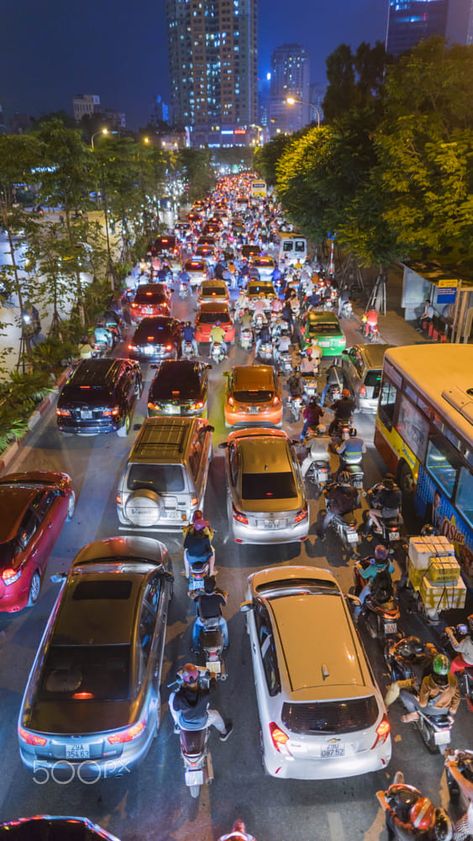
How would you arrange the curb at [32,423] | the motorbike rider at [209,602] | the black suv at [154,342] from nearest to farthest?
the motorbike rider at [209,602] < the curb at [32,423] < the black suv at [154,342]

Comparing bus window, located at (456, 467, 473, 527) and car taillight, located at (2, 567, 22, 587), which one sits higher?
bus window, located at (456, 467, 473, 527)

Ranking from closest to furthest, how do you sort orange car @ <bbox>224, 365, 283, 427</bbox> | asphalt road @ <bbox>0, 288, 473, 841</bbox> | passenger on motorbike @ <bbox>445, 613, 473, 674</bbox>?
asphalt road @ <bbox>0, 288, 473, 841</bbox> → passenger on motorbike @ <bbox>445, 613, 473, 674</bbox> → orange car @ <bbox>224, 365, 283, 427</bbox>

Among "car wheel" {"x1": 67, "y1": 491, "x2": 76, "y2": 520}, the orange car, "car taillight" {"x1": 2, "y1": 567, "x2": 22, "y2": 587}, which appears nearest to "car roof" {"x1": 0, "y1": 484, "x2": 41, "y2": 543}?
"car taillight" {"x1": 2, "y1": 567, "x2": 22, "y2": 587}

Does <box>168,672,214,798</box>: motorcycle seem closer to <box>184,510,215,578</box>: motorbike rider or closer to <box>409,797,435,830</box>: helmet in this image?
<box>409,797,435,830</box>: helmet

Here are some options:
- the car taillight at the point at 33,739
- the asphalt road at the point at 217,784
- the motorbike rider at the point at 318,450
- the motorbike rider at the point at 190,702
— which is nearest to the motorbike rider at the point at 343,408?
the motorbike rider at the point at 318,450

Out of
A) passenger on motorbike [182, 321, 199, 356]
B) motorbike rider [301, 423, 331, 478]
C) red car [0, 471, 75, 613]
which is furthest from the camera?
passenger on motorbike [182, 321, 199, 356]

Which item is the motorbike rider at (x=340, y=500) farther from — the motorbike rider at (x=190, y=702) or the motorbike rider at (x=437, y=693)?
the motorbike rider at (x=190, y=702)

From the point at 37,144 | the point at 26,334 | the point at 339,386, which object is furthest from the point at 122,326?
the point at 339,386
